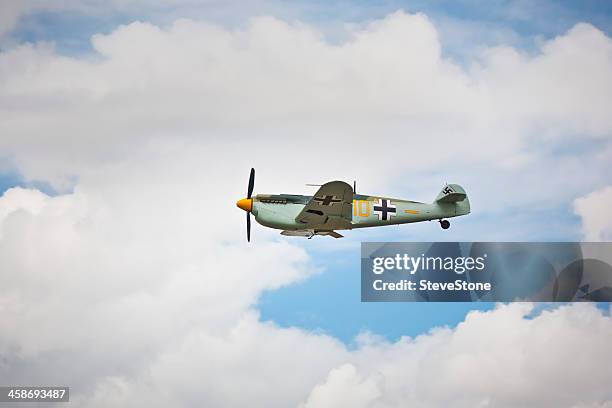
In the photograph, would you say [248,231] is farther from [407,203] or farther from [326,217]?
[407,203]

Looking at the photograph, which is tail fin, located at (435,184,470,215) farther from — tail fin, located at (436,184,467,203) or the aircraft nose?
the aircraft nose

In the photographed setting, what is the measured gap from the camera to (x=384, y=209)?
3188 cm

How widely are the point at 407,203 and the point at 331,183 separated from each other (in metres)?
4.66

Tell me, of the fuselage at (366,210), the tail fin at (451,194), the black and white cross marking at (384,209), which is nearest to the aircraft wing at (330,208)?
the fuselage at (366,210)

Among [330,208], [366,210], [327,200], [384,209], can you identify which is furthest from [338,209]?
[384,209]

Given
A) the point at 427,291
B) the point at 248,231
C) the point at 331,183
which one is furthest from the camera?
the point at 248,231

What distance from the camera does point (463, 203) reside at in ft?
108

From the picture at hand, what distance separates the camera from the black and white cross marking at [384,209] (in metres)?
31.8

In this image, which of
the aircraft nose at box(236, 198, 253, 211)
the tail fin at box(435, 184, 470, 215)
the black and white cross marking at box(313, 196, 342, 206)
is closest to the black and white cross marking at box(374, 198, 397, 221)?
the tail fin at box(435, 184, 470, 215)

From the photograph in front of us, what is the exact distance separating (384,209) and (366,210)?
31.9 inches

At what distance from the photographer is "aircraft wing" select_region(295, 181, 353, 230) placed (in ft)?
96.2

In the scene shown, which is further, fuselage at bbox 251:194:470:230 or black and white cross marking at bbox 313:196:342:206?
fuselage at bbox 251:194:470:230

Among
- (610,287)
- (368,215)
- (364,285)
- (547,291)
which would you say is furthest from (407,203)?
(610,287)

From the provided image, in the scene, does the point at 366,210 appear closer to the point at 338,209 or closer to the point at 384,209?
the point at 384,209
